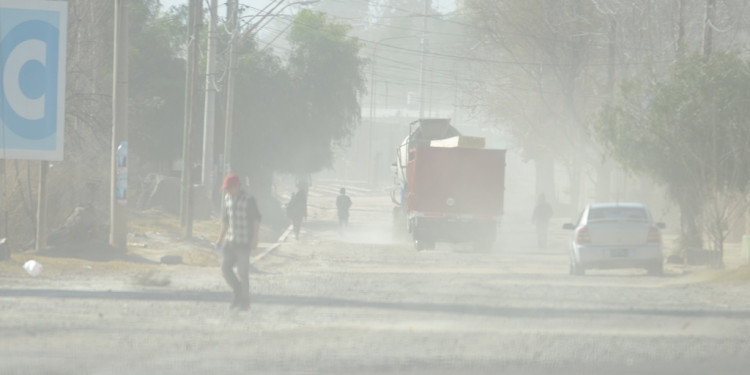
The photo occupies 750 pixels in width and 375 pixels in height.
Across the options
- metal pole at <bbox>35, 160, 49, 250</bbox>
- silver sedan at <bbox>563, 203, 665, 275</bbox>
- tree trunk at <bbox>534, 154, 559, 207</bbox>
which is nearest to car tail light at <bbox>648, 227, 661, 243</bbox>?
silver sedan at <bbox>563, 203, 665, 275</bbox>

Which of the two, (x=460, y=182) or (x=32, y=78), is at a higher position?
(x=32, y=78)

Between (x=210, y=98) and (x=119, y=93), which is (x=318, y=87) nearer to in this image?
(x=210, y=98)

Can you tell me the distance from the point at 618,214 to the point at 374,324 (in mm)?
11425

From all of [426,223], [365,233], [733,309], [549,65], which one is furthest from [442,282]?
[549,65]

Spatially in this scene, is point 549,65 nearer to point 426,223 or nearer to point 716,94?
point 426,223

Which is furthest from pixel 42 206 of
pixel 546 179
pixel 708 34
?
pixel 546 179

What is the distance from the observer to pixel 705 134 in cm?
2527

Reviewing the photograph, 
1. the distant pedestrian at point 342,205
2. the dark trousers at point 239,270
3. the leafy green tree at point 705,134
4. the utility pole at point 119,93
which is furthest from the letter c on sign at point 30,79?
the distant pedestrian at point 342,205

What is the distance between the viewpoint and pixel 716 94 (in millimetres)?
25031

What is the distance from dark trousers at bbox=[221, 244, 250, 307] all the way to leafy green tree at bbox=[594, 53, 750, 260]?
13.9 metres

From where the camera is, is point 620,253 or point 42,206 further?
point 42,206

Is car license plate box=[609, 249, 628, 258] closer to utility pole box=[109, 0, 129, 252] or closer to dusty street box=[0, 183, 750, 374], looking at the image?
dusty street box=[0, 183, 750, 374]

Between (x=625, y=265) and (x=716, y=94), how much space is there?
15.6ft

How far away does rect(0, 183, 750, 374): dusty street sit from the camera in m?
10.4
